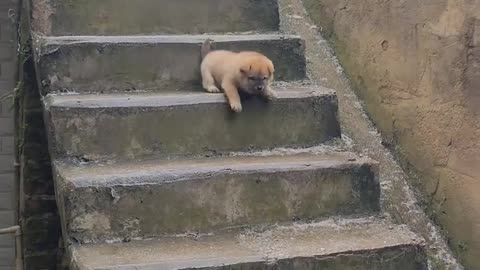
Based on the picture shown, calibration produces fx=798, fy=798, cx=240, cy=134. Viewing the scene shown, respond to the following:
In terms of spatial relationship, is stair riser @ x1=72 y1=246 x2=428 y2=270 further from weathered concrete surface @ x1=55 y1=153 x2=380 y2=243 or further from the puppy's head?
the puppy's head

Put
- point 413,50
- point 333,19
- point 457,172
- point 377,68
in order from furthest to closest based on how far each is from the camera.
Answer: point 333,19, point 377,68, point 413,50, point 457,172

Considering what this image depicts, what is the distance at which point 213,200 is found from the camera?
9.21 ft

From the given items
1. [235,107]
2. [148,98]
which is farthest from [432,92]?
[148,98]

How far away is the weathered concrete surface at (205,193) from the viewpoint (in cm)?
267

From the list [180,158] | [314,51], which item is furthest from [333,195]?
[314,51]

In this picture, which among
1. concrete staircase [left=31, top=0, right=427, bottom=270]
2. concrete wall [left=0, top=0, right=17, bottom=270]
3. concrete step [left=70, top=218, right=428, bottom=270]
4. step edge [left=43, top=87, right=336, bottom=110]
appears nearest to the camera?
concrete step [left=70, top=218, right=428, bottom=270]

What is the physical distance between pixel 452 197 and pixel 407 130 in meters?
0.35

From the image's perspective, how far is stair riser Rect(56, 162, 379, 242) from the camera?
267 centimetres

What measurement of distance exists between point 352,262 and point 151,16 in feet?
5.33

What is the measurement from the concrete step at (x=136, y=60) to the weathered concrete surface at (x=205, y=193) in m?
0.50

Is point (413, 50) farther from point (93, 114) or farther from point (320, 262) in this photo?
point (93, 114)

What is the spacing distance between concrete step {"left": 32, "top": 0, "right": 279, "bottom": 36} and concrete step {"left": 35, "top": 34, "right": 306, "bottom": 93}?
193 millimetres

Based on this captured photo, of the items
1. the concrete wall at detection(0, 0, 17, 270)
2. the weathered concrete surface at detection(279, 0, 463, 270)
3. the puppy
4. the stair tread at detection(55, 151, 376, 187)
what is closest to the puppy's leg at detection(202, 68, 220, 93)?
the puppy

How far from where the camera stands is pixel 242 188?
285 centimetres
